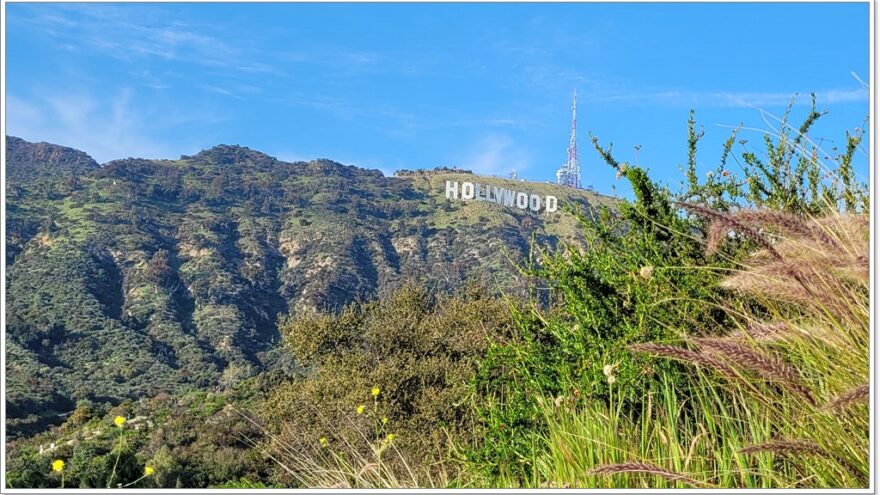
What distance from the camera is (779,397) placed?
327cm

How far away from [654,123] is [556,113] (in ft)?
15.1

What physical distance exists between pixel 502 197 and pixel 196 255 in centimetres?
2359

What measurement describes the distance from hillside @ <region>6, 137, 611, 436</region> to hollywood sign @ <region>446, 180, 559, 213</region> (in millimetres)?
1227

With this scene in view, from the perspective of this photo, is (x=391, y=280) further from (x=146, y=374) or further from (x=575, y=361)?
(x=575, y=361)

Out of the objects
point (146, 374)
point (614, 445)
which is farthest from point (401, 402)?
point (146, 374)

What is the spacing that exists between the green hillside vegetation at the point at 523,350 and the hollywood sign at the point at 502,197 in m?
5.85

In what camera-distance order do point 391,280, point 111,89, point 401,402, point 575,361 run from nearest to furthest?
point 575,361 < point 401,402 < point 111,89 < point 391,280

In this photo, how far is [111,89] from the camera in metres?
30.3

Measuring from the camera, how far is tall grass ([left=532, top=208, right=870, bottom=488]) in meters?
2.43

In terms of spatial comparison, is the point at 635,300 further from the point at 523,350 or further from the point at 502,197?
the point at 502,197

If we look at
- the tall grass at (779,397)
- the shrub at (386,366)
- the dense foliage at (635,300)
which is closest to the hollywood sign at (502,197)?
the shrub at (386,366)

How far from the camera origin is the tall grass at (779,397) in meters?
2.43

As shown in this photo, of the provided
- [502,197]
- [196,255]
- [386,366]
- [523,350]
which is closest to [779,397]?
[523,350]

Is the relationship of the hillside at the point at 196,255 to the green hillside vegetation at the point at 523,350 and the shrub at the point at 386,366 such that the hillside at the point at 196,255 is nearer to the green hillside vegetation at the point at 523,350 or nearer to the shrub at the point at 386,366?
the green hillside vegetation at the point at 523,350
